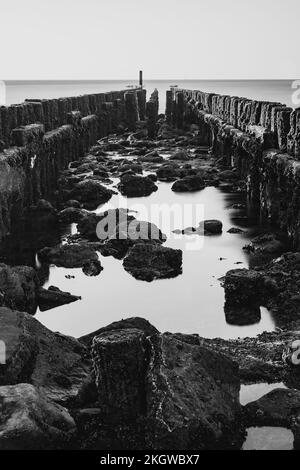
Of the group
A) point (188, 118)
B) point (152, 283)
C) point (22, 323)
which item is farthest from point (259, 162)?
point (188, 118)

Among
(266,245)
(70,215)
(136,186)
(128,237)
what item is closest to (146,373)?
(128,237)

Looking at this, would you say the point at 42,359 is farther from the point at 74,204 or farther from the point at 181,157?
the point at 181,157

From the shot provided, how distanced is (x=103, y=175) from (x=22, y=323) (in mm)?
12622

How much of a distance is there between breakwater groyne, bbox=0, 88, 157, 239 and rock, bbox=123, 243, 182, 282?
3027mm

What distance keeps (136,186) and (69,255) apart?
6254 mm

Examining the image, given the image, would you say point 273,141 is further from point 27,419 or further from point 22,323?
point 27,419

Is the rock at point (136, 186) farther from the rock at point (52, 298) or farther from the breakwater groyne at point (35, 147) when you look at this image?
the rock at point (52, 298)

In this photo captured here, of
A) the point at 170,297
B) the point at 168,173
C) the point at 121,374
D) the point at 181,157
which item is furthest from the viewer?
the point at 181,157

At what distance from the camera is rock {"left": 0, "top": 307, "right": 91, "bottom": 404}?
4922 mm

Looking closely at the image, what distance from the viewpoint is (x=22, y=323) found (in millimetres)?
5406

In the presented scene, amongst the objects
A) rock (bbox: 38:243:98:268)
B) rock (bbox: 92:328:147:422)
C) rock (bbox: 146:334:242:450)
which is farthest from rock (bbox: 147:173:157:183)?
rock (bbox: 92:328:147:422)

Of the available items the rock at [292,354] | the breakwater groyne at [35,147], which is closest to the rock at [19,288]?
the rock at [292,354]

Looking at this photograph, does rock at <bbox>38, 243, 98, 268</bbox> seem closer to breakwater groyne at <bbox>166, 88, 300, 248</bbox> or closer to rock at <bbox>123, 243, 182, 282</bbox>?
rock at <bbox>123, 243, 182, 282</bbox>

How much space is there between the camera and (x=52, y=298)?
761cm
